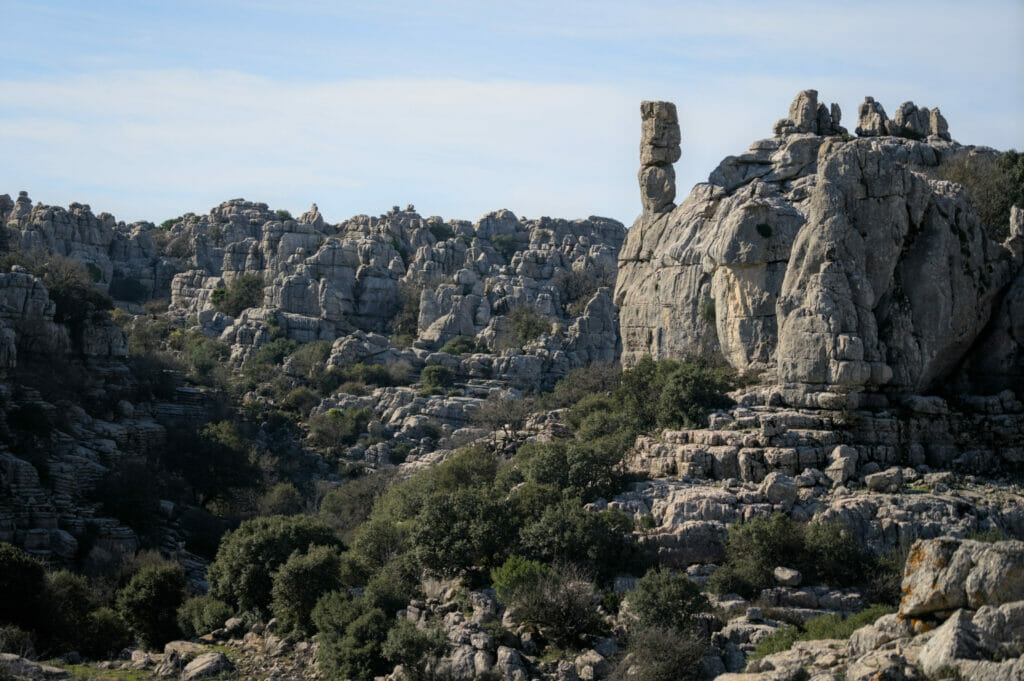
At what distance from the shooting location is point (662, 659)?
68.0ft

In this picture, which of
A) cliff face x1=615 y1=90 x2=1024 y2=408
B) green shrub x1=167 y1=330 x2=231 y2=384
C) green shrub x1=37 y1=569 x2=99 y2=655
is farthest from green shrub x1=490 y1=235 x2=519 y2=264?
green shrub x1=37 y1=569 x2=99 y2=655

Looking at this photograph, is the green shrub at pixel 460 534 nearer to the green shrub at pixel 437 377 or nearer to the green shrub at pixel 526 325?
the green shrub at pixel 437 377

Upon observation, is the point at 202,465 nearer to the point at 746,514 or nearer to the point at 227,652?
the point at 227,652

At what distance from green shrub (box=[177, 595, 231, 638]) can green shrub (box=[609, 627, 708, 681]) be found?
11.6 metres

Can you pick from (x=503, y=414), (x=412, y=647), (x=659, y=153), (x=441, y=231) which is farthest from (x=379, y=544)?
(x=441, y=231)

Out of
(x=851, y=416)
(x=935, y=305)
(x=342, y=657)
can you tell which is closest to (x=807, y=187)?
(x=935, y=305)

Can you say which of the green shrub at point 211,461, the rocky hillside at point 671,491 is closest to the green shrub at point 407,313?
the green shrub at point 211,461

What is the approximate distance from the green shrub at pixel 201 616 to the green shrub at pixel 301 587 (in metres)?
1.53

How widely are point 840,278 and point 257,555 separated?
16.0 m

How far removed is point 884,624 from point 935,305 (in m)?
14.7

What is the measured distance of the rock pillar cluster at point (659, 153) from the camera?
40.4 meters

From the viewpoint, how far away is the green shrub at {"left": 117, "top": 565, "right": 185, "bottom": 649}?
29.8 m

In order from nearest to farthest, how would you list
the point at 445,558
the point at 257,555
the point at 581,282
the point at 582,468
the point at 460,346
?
the point at 445,558 → the point at 582,468 → the point at 257,555 → the point at 460,346 → the point at 581,282

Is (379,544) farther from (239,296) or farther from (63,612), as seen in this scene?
(239,296)
